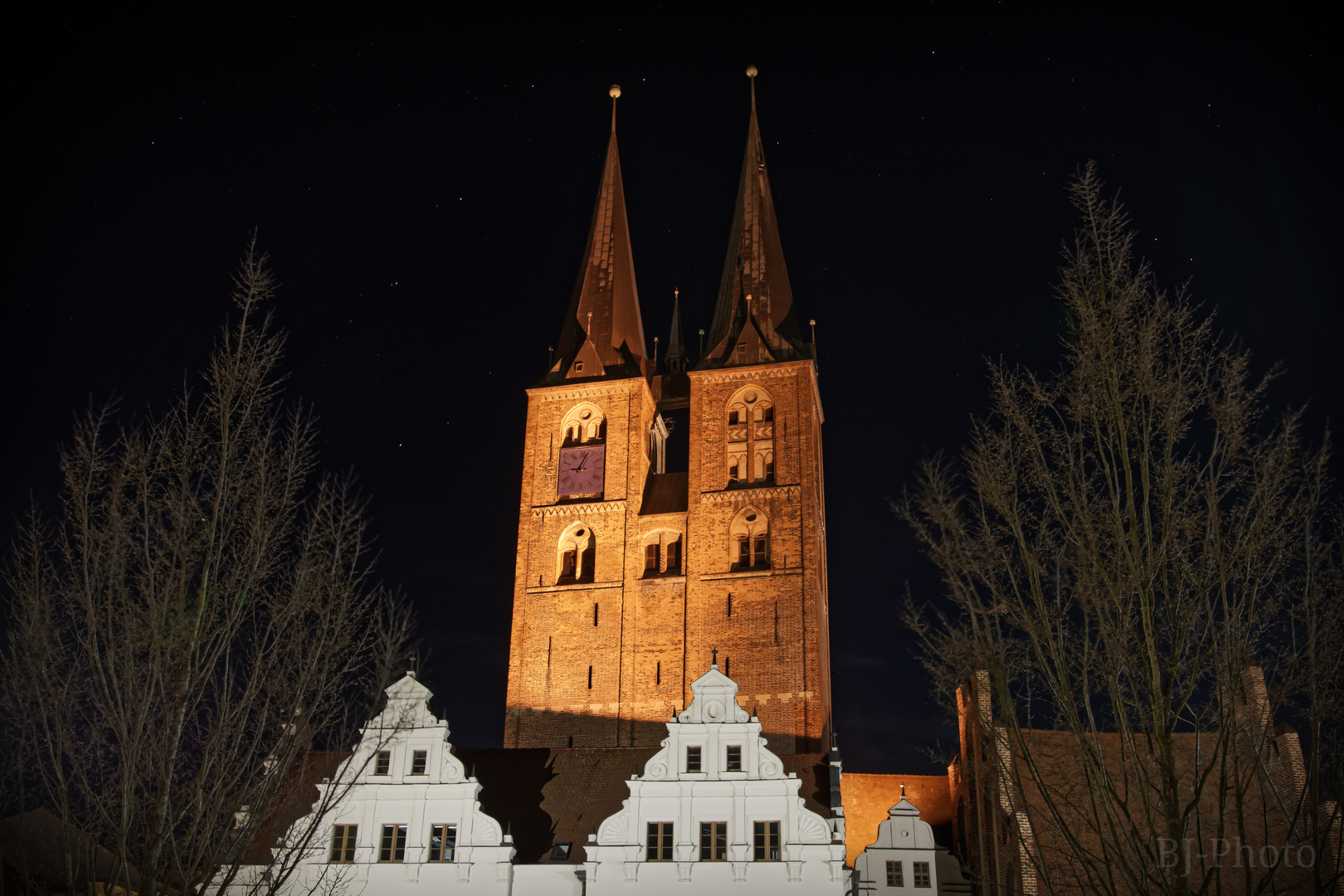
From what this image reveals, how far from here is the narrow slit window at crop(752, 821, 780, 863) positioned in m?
23.6

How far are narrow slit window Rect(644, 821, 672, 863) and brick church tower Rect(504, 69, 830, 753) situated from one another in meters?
10.3

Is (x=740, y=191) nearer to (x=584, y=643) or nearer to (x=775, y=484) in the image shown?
(x=775, y=484)

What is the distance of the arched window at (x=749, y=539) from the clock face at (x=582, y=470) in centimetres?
497

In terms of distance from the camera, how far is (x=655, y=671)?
35781 millimetres

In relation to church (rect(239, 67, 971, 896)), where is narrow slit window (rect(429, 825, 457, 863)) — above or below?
below

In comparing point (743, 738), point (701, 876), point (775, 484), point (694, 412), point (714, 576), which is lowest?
point (701, 876)

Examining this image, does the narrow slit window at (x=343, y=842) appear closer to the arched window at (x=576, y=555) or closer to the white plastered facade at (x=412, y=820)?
the white plastered facade at (x=412, y=820)

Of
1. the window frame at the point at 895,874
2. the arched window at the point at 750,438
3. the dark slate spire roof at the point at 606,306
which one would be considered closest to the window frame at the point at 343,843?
the window frame at the point at 895,874

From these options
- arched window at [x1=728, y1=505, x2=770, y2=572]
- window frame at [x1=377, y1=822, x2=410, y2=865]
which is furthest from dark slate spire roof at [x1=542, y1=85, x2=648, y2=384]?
window frame at [x1=377, y1=822, x2=410, y2=865]

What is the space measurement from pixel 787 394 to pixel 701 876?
1916 cm

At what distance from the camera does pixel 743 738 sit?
24844mm

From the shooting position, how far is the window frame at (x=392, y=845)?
24000 mm

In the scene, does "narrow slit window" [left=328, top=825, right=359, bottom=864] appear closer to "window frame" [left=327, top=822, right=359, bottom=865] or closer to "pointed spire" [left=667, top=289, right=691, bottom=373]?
"window frame" [left=327, top=822, right=359, bottom=865]

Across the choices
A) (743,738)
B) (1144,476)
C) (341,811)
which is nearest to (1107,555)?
(1144,476)
